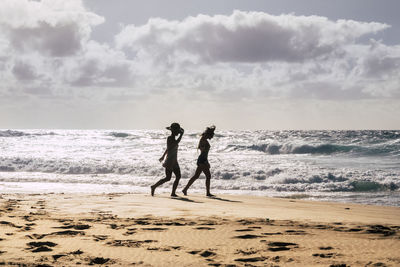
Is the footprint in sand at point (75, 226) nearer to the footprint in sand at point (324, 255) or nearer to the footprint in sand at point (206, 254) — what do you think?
the footprint in sand at point (206, 254)

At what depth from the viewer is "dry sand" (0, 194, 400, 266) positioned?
13.7ft

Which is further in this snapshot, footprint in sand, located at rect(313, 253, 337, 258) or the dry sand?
footprint in sand, located at rect(313, 253, 337, 258)

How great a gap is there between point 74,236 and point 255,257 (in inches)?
92.9

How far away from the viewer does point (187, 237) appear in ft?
17.2

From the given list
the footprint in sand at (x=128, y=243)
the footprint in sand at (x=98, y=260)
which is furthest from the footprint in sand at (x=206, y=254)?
the footprint in sand at (x=98, y=260)

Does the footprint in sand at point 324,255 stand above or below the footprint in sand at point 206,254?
above

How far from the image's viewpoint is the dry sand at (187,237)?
4.17 m

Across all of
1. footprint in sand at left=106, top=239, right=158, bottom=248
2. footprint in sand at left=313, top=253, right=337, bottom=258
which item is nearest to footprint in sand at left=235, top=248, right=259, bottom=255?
footprint in sand at left=313, top=253, right=337, bottom=258

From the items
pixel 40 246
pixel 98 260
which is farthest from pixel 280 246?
pixel 40 246

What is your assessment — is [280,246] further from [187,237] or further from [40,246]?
[40,246]

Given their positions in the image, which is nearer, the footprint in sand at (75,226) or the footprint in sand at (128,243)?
the footprint in sand at (128,243)

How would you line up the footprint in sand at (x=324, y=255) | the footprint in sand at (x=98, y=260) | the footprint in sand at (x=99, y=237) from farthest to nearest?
the footprint in sand at (x=99, y=237)
the footprint in sand at (x=324, y=255)
the footprint in sand at (x=98, y=260)

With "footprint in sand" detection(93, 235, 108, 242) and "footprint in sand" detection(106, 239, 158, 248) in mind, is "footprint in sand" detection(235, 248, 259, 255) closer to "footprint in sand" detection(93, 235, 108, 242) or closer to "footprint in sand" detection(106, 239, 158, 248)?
"footprint in sand" detection(106, 239, 158, 248)

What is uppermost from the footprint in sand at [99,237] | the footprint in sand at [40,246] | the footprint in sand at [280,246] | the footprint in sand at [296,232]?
the footprint in sand at [40,246]
